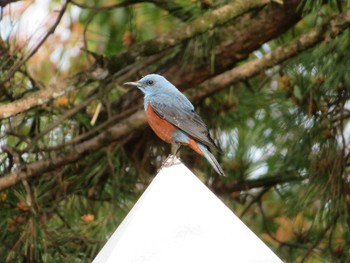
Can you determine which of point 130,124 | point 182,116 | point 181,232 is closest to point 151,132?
point 130,124

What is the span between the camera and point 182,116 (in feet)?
15.3

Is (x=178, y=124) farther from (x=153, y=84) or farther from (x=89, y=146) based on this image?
(x=89, y=146)

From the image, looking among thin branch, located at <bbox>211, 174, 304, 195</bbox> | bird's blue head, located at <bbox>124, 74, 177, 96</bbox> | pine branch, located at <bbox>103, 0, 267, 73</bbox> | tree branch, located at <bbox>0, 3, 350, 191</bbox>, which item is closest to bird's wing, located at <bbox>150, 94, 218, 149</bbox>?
bird's blue head, located at <bbox>124, 74, 177, 96</bbox>

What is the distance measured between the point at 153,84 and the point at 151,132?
0.60 metres

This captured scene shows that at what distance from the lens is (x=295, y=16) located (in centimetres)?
518

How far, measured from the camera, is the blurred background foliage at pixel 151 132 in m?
4.66

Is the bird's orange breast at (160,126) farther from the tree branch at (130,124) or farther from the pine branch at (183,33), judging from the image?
the tree branch at (130,124)

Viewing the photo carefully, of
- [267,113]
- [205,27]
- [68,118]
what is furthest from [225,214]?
[267,113]

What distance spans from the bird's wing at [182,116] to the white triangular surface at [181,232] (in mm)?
2093

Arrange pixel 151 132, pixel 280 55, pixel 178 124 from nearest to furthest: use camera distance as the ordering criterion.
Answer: pixel 178 124 < pixel 280 55 < pixel 151 132

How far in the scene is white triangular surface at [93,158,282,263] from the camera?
7.63 feet

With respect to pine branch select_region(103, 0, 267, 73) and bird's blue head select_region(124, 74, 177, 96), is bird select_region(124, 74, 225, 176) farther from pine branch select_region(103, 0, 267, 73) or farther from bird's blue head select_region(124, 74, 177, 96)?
pine branch select_region(103, 0, 267, 73)

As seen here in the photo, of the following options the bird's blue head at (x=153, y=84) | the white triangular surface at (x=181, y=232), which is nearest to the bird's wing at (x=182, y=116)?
the bird's blue head at (x=153, y=84)

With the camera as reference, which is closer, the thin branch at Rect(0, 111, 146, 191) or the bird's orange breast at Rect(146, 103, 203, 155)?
the bird's orange breast at Rect(146, 103, 203, 155)
